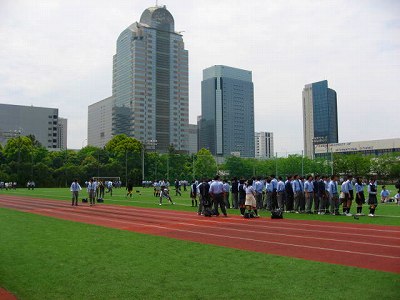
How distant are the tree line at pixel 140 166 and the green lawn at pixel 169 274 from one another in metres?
51.4

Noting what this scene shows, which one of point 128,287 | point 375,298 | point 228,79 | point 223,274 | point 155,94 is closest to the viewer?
point 375,298

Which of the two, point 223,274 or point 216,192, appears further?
point 216,192

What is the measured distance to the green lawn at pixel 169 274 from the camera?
634 cm

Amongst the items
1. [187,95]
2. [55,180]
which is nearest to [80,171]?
[55,180]

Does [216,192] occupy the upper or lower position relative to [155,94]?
lower

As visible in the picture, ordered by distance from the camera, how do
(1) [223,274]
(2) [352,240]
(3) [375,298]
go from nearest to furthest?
(3) [375,298]
(1) [223,274]
(2) [352,240]

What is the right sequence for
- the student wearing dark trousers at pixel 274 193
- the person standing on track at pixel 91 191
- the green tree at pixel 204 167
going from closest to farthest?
the student wearing dark trousers at pixel 274 193
the person standing on track at pixel 91 191
the green tree at pixel 204 167

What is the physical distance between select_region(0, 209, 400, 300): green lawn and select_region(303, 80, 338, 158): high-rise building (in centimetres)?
14128

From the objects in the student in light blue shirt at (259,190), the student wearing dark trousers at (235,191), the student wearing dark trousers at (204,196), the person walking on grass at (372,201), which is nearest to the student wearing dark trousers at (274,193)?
the student in light blue shirt at (259,190)

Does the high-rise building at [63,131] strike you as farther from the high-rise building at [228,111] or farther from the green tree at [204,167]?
the green tree at [204,167]

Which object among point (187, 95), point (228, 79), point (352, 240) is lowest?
point (352, 240)

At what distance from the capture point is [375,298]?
5941 millimetres

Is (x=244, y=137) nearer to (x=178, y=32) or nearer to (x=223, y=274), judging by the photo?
(x=178, y=32)

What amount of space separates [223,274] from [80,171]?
228ft
